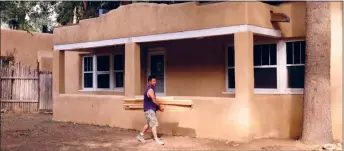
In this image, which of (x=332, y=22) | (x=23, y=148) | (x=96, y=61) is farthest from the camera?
(x=96, y=61)

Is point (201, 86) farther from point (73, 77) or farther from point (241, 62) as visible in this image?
point (73, 77)

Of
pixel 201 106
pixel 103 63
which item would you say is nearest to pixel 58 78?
pixel 103 63

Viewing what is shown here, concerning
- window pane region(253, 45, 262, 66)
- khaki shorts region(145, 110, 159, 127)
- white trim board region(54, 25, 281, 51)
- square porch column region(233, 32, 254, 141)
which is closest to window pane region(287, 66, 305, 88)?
window pane region(253, 45, 262, 66)

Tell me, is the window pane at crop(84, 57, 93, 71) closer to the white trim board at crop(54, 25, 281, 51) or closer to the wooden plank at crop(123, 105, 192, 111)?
the white trim board at crop(54, 25, 281, 51)

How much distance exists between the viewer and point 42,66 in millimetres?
20641

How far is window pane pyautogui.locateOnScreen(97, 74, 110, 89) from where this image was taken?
52.0ft

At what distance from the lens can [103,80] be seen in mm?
16047

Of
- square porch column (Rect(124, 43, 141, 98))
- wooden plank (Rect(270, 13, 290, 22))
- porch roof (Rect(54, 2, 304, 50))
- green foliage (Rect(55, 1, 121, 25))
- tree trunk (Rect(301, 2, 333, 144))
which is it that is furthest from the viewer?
green foliage (Rect(55, 1, 121, 25))

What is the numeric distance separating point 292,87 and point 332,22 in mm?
1978

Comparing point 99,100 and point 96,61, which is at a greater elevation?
point 96,61

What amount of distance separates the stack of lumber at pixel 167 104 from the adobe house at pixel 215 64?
179mm

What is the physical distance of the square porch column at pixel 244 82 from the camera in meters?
9.97

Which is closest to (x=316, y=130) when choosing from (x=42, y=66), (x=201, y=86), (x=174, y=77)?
(x=201, y=86)

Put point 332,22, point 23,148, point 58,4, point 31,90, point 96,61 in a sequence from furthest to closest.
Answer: point 58,4 → point 31,90 → point 96,61 → point 332,22 → point 23,148
